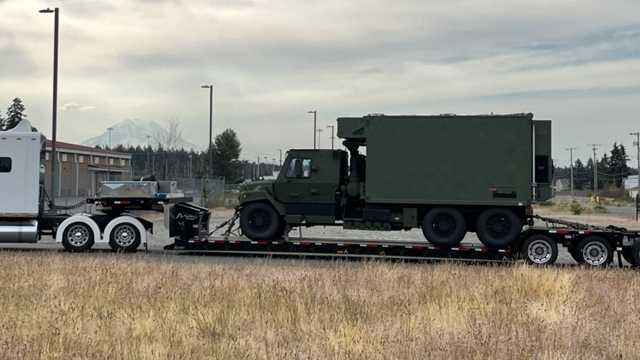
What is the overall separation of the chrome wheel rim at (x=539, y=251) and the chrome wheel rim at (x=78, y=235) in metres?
11.1

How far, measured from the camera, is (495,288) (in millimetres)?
11375

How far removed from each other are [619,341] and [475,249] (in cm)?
896

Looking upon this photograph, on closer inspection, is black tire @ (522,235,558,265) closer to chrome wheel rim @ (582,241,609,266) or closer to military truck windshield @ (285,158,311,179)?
chrome wheel rim @ (582,241,609,266)

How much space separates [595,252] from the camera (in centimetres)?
1645

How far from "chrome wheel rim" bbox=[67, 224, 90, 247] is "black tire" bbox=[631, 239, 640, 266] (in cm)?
1335

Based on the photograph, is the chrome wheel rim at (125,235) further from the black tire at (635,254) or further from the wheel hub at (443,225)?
the black tire at (635,254)

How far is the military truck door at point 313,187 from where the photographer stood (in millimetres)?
18000

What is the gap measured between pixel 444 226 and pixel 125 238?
815cm

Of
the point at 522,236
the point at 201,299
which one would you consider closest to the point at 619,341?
the point at 201,299

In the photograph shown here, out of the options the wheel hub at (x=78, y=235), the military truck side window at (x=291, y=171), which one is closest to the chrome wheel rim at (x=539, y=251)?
the military truck side window at (x=291, y=171)

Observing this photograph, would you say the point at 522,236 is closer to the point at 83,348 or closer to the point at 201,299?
the point at 201,299

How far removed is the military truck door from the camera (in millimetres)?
18000

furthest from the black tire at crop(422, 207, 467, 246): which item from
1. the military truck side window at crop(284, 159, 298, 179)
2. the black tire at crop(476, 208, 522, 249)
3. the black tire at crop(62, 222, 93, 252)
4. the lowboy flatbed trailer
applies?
the black tire at crop(62, 222, 93, 252)

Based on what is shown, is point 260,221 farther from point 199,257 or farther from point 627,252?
point 627,252
